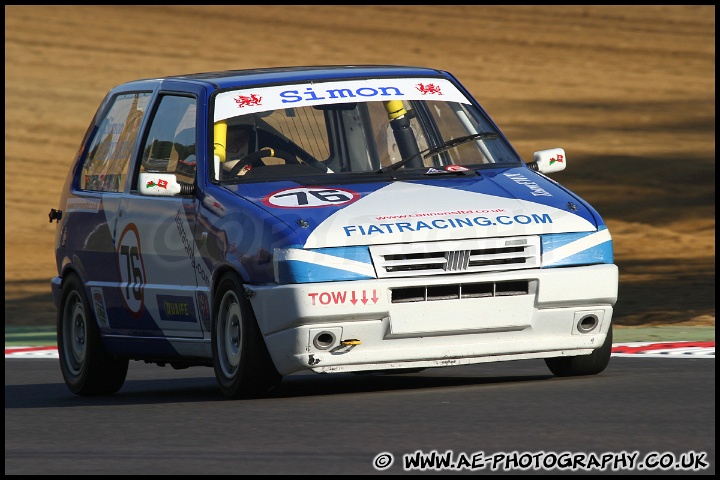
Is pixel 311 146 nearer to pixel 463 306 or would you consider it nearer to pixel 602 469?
pixel 463 306

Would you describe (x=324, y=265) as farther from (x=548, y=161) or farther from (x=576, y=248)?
(x=548, y=161)

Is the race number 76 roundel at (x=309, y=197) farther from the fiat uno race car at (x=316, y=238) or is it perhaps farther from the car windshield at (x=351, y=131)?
the car windshield at (x=351, y=131)

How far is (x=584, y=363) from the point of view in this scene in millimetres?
10227

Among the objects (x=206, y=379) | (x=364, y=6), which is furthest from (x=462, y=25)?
(x=206, y=379)

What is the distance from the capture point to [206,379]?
472 inches

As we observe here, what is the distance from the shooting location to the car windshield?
1041cm

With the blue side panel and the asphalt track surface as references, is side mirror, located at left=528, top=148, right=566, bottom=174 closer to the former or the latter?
the asphalt track surface

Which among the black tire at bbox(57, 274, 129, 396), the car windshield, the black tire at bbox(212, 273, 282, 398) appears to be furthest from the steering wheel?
the black tire at bbox(57, 274, 129, 396)

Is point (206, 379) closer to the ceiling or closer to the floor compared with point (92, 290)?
closer to the floor

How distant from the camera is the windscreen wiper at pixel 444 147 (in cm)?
1034

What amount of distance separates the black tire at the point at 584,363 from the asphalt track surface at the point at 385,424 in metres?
0.13

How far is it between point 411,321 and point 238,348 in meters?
0.96

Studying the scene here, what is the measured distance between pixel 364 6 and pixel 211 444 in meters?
43.2

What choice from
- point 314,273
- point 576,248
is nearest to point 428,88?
point 576,248
